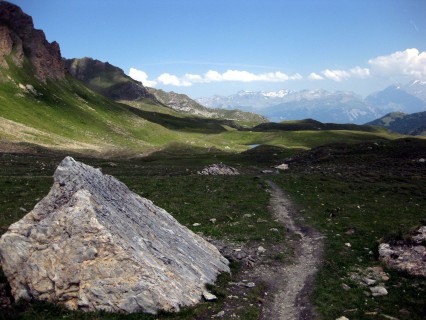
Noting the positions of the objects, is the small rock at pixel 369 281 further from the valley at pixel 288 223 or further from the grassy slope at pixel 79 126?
the grassy slope at pixel 79 126

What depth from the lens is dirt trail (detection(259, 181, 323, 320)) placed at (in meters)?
16.9

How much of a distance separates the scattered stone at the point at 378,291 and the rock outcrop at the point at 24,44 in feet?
500

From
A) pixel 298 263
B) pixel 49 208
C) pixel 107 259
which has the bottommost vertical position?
pixel 298 263

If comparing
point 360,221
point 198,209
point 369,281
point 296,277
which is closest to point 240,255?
point 296,277

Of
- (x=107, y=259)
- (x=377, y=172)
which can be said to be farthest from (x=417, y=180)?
(x=107, y=259)

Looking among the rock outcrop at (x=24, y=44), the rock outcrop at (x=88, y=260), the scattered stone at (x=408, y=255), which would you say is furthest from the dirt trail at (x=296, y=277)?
the rock outcrop at (x=24, y=44)

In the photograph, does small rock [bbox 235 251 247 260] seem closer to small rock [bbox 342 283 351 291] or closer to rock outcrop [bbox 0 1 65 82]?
small rock [bbox 342 283 351 291]

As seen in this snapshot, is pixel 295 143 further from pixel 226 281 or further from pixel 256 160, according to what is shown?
pixel 226 281

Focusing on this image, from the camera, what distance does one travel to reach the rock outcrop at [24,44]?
14186 centimetres

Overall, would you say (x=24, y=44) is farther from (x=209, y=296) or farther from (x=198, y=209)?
(x=209, y=296)

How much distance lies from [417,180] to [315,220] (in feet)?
87.4

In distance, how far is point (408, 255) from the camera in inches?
873

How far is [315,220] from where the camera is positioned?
3375 centimetres

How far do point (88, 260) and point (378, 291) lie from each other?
1456cm
